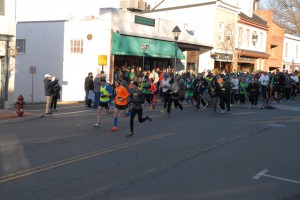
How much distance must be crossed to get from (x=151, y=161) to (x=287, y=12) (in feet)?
181

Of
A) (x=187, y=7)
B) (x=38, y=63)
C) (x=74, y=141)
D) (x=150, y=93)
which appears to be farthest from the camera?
(x=187, y=7)

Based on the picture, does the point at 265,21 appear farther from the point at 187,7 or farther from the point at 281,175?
the point at 281,175

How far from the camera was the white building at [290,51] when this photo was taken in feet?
181

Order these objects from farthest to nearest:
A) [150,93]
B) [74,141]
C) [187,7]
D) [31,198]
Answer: [187,7] → [150,93] → [74,141] → [31,198]

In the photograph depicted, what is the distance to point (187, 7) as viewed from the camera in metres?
39.1

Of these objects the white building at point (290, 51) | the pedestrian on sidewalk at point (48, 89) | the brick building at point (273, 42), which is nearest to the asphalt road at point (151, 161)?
the pedestrian on sidewalk at point (48, 89)

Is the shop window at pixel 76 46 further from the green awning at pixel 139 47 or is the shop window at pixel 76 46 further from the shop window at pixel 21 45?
the shop window at pixel 21 45

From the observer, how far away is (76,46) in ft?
90.1

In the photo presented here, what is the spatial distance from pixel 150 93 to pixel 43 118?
557 centimetres

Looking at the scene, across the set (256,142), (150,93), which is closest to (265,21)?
(150,93)

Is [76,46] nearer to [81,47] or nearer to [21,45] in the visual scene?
[81,47]

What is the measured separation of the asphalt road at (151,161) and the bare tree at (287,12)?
151ft

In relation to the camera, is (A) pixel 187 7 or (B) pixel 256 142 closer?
(B) pixel 256 142

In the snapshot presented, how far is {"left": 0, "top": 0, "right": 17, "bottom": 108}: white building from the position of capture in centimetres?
1908
